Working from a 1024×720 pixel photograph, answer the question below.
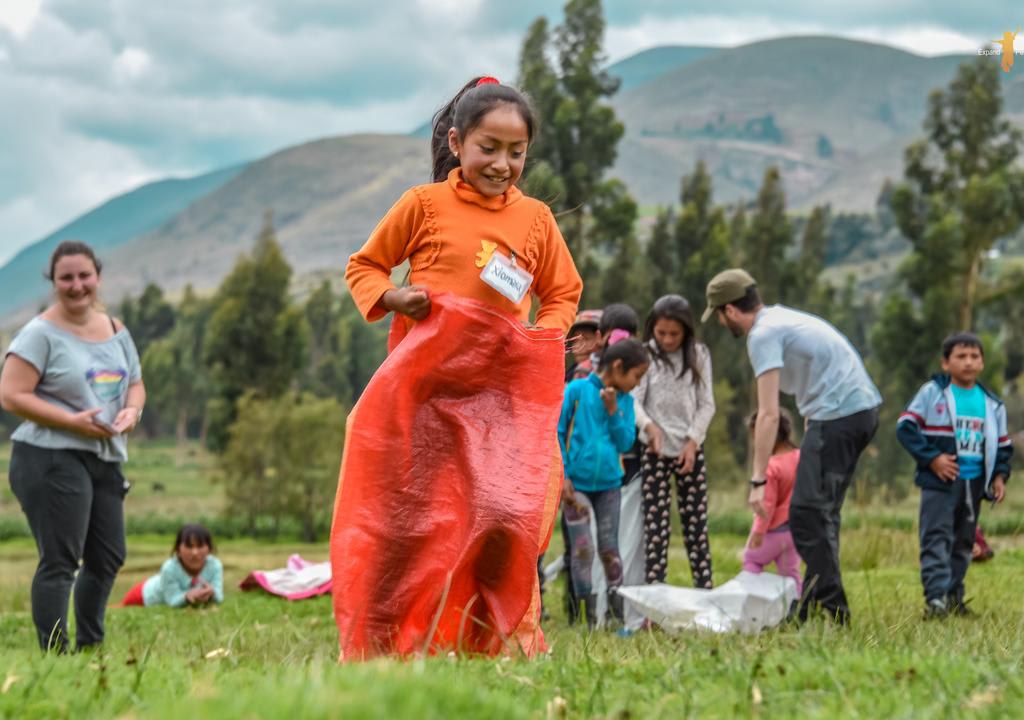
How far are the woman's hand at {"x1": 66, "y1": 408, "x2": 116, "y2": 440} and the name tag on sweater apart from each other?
8.44 feet

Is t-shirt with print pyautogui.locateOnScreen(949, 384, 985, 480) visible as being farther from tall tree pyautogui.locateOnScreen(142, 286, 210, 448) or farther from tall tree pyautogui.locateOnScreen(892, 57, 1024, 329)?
tall tree pyautogui.locateOnScreen(142, 286, 210, 448)

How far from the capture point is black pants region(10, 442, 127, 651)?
6273mm

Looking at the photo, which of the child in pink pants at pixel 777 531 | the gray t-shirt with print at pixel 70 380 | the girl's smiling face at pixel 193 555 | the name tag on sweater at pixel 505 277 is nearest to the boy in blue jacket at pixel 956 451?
the child in pink pants at pixel 777 531

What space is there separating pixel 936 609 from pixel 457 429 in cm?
386

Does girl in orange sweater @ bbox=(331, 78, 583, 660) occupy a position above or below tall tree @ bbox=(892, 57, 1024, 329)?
below

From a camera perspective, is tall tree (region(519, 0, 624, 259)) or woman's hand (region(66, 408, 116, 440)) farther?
tall tree (region(519, 0, 624, 259))

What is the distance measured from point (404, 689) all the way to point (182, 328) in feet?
351

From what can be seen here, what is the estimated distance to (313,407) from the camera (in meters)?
33.2

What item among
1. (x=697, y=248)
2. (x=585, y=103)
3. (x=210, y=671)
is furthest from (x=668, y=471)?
(x=697, y=248)

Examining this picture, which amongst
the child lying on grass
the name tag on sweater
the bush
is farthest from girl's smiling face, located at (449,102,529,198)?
the bush

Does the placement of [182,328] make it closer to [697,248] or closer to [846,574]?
[697,248]

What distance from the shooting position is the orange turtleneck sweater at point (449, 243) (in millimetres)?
4941

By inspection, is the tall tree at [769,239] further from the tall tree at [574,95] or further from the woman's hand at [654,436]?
the woman's hand at [654,436]

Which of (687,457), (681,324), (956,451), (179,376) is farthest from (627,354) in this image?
(179,376)
